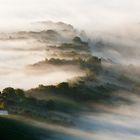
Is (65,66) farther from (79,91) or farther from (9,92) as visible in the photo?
(9,92)

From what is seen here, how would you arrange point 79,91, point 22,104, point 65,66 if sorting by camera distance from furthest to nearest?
point 65,66, point 79,91, point 22,104

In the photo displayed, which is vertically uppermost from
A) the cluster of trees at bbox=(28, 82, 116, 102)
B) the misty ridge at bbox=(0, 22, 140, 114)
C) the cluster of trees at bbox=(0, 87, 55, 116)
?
the misty ridge at bbox=(0, 22, 140, 114)

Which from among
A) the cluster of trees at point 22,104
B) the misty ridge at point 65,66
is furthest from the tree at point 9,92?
the misty ridge at point 65,66

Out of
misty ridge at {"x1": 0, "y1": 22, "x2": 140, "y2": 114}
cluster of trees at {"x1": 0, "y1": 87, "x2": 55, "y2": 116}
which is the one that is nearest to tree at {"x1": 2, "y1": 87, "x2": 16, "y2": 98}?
cluster of trees at {"x1": 0, "y1": 87, "x2": 55, "y2": 116}

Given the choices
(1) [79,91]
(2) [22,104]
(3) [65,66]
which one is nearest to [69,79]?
(1) [79,91]

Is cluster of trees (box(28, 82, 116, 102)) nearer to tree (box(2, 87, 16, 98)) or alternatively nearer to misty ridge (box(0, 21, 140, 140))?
misty ridge (box(0, 21, 140, 140))

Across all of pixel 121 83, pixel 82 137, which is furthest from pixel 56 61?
pixel 82 137

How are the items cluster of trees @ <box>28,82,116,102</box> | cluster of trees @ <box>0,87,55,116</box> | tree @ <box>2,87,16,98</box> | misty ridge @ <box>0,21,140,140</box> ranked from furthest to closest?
cluster of trees @ <box>28,82,116,102</box> < misty ridge @ <box>0,21,140,140</box> < tree @ <box>2,87,16,98</box> < cluster of trees @ <box>0,87,55,116</box>

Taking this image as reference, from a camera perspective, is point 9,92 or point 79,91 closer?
point 9,92

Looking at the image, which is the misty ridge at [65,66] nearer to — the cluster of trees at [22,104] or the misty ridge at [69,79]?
the misty ridge at [69,79]

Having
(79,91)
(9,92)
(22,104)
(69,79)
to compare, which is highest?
(69,79)

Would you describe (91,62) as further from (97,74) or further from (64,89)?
(64,89)

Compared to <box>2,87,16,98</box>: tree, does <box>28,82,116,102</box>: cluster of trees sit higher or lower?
higher

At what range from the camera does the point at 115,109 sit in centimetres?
3075
